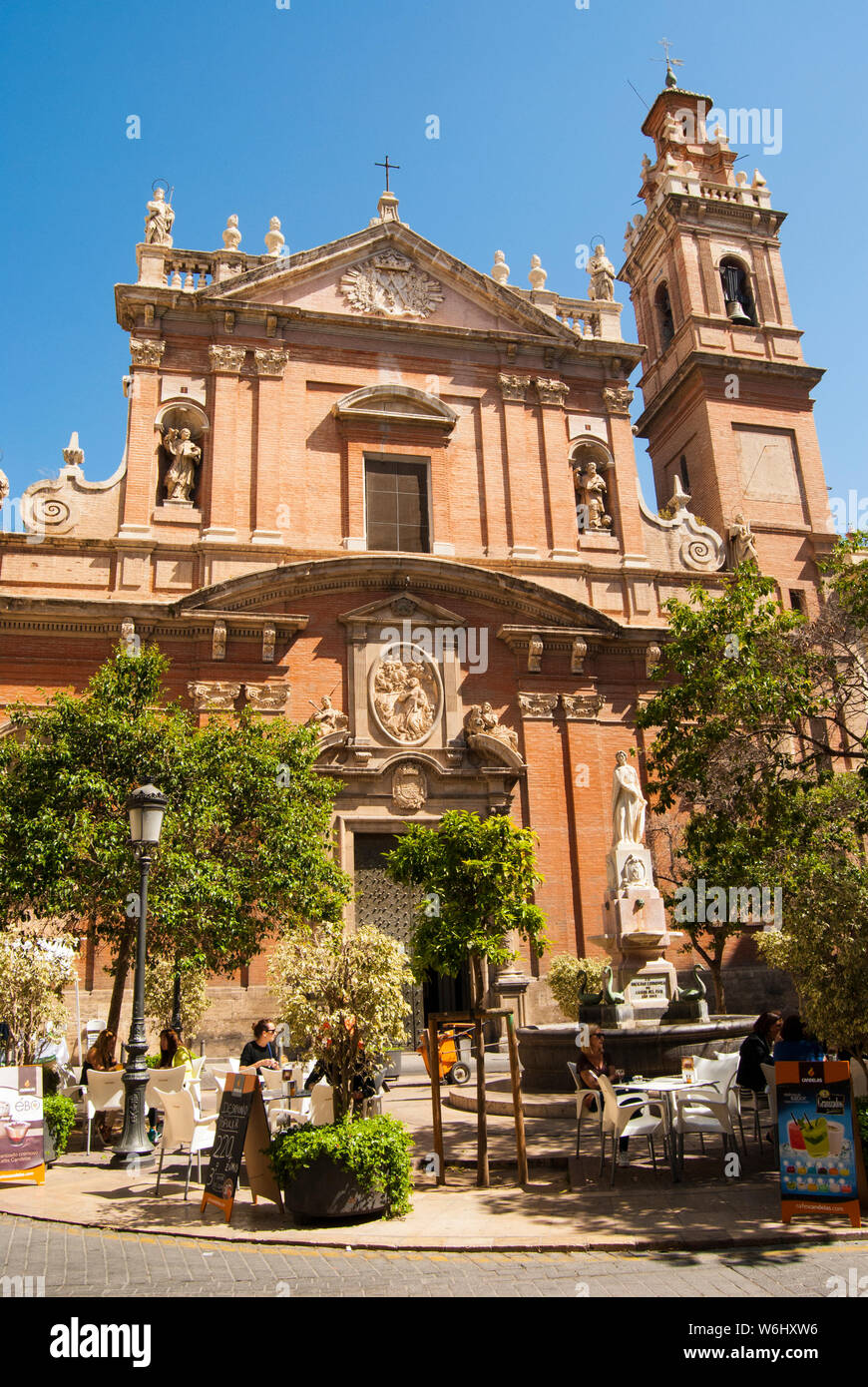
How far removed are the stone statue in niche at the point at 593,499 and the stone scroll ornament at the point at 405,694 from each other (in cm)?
615

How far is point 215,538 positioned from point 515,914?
14794mm

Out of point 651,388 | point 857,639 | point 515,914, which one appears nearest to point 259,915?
point 515,914

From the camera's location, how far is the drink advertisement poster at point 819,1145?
7.83 metres

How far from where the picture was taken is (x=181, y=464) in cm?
2316

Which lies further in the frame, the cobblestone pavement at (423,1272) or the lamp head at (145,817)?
the lamp head at (145,817)

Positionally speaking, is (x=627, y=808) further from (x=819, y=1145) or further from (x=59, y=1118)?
(x=59, y=1118)

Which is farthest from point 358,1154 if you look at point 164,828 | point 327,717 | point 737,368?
point 737,368

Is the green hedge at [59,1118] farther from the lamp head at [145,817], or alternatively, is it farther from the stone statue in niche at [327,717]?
the stone statue in niche at [327,717]

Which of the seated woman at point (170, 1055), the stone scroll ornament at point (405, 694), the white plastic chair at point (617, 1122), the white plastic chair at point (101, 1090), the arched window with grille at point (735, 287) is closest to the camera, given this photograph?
the white plastic chair at point (617, 1122)

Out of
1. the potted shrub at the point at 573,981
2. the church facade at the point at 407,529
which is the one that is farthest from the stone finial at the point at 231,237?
the potted shrub at the point at 573,981

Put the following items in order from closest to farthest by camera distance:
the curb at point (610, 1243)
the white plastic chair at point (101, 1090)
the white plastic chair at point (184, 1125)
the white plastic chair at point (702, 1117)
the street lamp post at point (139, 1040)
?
the curb at point (610, 1243), the white plastic chair at point (702, 1117), the white plastic chair at point (184, 1125), the street lamp post at point (139, 1040), the white plastic chair at point (101, 1090)

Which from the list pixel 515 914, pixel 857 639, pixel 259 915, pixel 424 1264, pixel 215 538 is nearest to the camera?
pixel 424 1264
